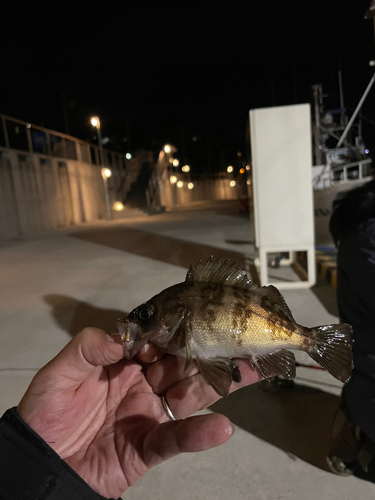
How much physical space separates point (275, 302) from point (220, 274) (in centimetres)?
24

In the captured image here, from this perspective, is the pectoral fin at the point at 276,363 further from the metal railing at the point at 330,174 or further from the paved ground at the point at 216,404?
the metal railing at the point at 330,174

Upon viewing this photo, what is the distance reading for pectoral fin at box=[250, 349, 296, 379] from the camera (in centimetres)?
120

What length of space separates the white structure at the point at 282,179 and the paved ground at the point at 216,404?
2.92ft

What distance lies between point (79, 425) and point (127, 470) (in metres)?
0.32

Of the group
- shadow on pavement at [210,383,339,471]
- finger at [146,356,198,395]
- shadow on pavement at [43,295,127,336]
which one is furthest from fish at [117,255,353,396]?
shadow on pavement at [43,295,127,336]

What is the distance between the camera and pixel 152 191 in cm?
2656

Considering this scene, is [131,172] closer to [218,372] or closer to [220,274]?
[220,274]

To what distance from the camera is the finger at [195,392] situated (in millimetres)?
1388

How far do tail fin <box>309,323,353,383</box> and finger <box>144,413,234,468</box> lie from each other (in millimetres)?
432

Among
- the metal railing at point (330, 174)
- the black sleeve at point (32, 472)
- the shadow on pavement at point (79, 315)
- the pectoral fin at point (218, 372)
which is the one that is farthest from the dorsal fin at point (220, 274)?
the metal railing at point (330, 174)

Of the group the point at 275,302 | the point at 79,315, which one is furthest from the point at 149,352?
the point at 79,315

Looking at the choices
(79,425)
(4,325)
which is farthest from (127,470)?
(4,325)

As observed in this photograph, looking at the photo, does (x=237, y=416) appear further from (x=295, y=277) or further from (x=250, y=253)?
(x=250, y=253)

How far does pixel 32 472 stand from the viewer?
1.21m
